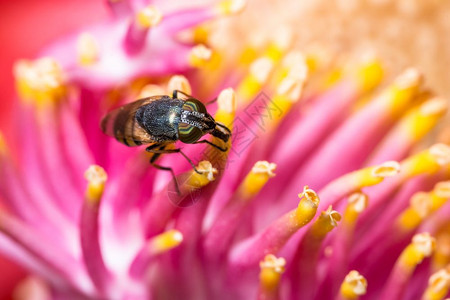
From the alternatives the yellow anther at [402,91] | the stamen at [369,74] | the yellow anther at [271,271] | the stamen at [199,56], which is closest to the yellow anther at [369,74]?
the stamen at [369,74]

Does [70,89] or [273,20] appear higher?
[273,20]

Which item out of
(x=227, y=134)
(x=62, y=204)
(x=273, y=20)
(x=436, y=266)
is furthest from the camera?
(x=273, y=20)

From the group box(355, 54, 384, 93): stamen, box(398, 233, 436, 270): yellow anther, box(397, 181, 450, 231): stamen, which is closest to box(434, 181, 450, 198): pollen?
box(397, 181, 450, 231): stamen

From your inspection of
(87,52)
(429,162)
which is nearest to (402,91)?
(429,162)

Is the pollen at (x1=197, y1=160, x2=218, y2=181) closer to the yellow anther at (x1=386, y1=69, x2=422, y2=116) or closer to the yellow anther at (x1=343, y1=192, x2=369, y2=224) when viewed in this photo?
the yellow anther at (x1=343, y1=192, x2=369, y2=224)

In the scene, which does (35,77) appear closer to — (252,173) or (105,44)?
(105,44)

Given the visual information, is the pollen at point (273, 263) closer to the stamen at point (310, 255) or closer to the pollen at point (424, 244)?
the stamen at point (310, 255)

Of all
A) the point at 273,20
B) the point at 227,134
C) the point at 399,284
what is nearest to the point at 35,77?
the point at 227,134
